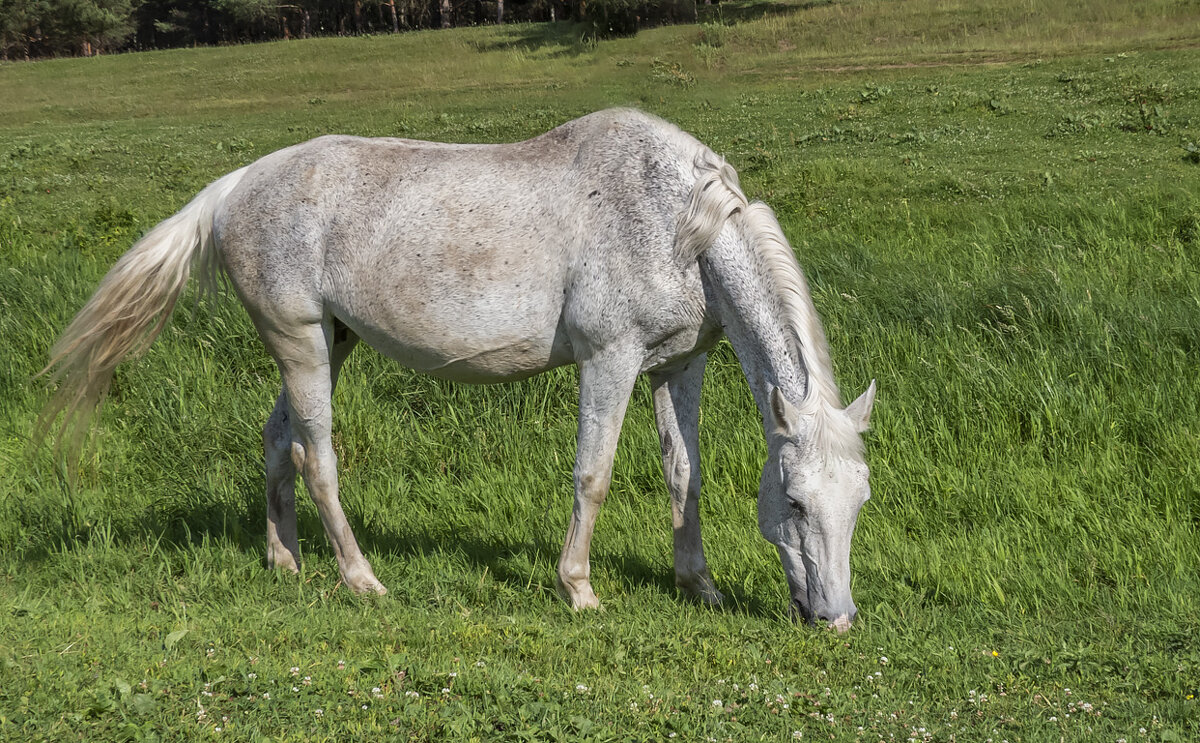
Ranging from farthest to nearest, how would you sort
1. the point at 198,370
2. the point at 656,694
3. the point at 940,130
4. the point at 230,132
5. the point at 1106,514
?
the point at 230,132 < the point at 940,130 < the point at 198,370 < the point at 1106,514 < the point at 656,694

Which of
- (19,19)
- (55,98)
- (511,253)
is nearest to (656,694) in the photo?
(511,253)

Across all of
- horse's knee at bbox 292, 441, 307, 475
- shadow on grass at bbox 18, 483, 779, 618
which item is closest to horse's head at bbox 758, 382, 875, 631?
shadow on grass at bbox 18, 483, 779, 618

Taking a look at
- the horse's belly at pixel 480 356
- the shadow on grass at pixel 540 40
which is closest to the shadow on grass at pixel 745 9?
the shadow on grass at pixel 540 40

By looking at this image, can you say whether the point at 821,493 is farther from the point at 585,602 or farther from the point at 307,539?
the point at 307,539

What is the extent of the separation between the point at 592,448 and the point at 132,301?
268cm

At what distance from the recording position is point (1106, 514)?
233 inches

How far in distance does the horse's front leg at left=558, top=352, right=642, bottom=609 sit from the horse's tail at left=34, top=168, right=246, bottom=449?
2.34 meters

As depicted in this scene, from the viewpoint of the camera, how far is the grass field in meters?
3.82

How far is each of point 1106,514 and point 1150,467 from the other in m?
0.65

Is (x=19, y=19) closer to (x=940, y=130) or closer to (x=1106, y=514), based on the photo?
(x=940, y=130)

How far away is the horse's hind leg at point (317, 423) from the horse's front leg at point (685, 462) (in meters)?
1.59

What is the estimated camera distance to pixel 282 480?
5.92 metres

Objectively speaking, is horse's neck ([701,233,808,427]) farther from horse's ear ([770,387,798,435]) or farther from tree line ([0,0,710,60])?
tree line ([0,0,710,60])

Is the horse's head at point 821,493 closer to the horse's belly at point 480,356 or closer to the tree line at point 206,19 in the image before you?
the horse's belly at point 480,356
